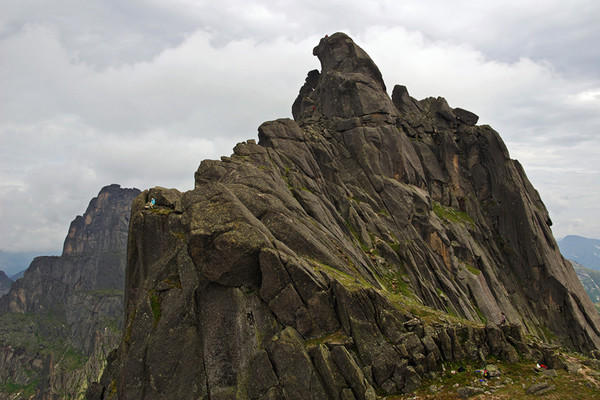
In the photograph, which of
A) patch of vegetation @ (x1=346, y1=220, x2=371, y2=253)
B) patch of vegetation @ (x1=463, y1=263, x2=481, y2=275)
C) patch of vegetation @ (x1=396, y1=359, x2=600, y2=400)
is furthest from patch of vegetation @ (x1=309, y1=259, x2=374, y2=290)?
patch of vegetation @ (x1=463, y1=263, x2=481, y2=275)

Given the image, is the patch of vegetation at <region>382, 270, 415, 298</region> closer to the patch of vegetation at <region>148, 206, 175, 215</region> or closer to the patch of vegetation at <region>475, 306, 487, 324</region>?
the patch of vegetation at <region>475, 306, 487, 324</region>

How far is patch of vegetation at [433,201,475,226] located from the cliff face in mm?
437

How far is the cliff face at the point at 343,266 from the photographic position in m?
29.5

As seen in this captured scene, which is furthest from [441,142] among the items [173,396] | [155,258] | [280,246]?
[173,396]

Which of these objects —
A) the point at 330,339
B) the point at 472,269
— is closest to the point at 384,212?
the point at 472,269

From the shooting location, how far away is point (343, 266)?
1547 inches

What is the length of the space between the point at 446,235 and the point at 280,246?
44233mm

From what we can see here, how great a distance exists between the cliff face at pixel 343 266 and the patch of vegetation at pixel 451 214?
1.43 ft

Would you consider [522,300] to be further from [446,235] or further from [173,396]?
[173,396]

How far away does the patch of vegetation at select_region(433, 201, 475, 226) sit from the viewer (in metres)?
72.0

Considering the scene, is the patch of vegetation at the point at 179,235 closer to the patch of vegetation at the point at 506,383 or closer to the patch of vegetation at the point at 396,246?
the patch of vegetation at the point at 506,383

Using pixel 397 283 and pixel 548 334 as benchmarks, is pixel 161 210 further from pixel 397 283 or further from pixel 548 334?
pixel 548 334

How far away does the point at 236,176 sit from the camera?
4603cm

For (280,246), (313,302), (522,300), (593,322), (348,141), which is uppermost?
(348,141)
